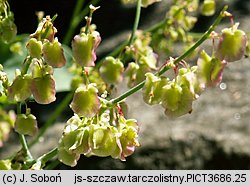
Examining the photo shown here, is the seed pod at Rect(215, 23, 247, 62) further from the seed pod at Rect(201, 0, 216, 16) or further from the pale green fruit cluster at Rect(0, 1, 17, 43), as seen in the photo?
the seed pod at Rect(201, 0, 216, 16)

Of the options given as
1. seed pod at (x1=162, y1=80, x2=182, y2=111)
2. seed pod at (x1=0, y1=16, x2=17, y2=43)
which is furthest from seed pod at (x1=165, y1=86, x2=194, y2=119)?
seed pod at (x1=0, y1=16, x2=17, y2=43)

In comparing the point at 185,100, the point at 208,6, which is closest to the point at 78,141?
the point at 185,100

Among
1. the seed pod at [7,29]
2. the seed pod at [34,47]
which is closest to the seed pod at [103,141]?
the seed pod at [34,47]

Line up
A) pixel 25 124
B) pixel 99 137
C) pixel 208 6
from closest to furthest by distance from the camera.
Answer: pixel 99 137 → pixel 25 124 → pixel 208 6

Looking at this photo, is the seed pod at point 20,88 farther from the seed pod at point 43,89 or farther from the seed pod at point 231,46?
the seed pod at point 231,46

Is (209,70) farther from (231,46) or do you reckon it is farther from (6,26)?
(6,26)

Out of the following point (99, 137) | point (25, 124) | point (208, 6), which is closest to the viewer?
point (99, 137)

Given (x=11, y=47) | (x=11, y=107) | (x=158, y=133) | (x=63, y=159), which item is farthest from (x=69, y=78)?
(x=11, y=107)
